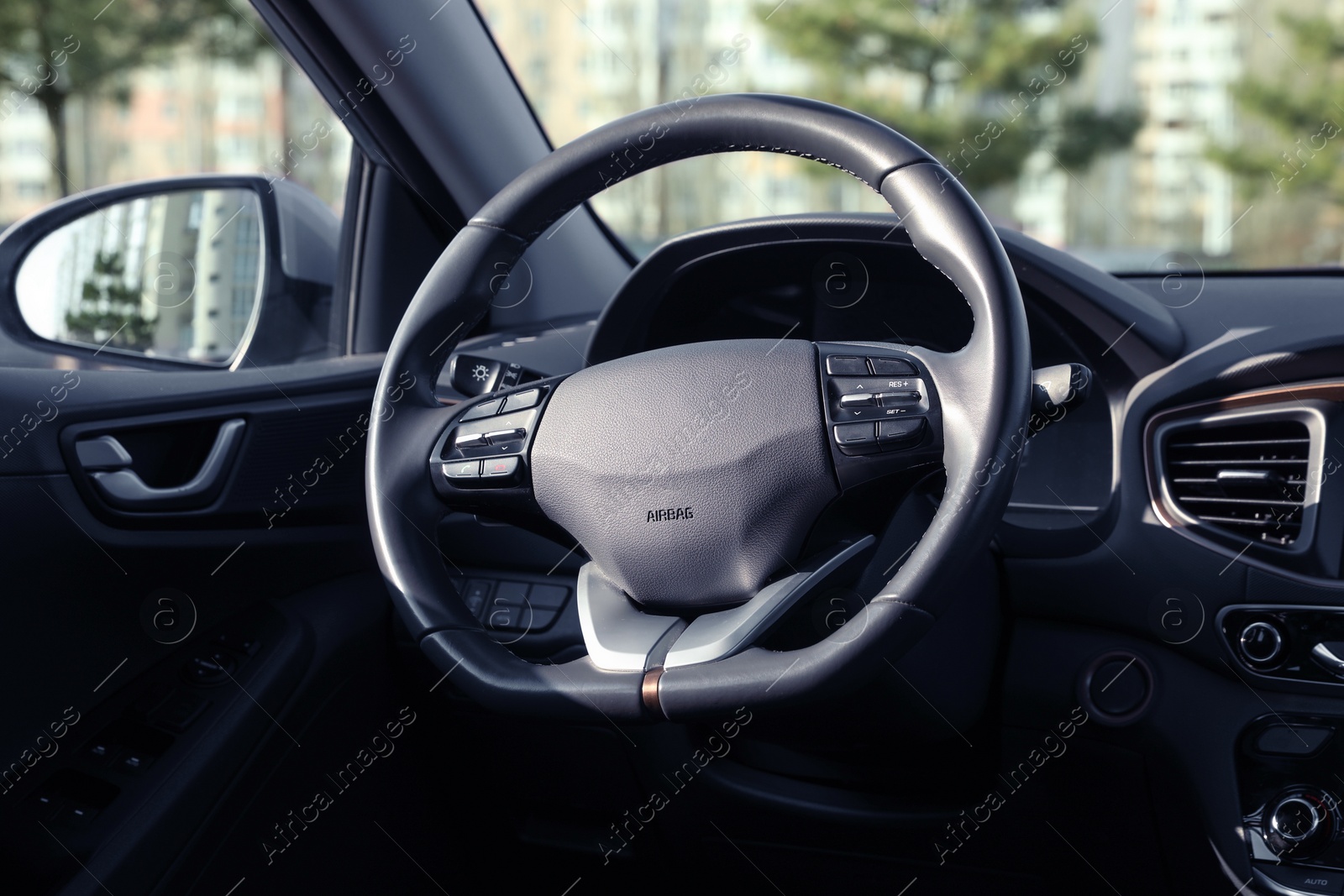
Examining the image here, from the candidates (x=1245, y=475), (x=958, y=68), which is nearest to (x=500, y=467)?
(x=1245, y=475)

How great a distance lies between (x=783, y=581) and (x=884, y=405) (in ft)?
0.68

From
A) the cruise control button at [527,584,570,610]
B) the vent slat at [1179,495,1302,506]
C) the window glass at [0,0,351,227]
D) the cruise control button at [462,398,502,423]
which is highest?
the window glass at [0,0,351,227]

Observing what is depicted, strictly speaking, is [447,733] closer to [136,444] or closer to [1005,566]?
[136,444]

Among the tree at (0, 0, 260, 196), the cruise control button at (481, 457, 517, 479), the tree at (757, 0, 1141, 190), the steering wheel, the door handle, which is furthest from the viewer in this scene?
the tree at (757, 0, 1141, 190)

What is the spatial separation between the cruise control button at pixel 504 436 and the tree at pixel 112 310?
100 cm

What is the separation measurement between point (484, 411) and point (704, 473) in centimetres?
33

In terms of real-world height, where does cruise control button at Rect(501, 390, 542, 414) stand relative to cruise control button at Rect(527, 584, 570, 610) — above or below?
above

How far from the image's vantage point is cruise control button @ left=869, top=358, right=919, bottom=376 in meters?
1.11

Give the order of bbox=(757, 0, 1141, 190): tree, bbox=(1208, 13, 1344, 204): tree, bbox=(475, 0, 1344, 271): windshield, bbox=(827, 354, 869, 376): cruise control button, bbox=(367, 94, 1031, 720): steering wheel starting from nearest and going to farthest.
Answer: bbox=(367, 94, 1031, 720): steering wheel < bbox=(827, 354, 869, 376): cruise control button < bbox=(1208, 13, 1344, 204): tree < bbox=(475, 0, 1344, 271): windshield < bbox=(757, 0, 1141, 190): tree

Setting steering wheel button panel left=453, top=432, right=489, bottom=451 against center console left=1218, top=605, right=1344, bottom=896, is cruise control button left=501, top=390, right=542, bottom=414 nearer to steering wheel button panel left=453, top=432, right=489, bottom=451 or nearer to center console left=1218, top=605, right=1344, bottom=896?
steering wheel button panel left=453, top=432, right=489, bottom=451

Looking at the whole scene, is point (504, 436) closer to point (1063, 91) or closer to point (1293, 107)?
point (1293, 107)

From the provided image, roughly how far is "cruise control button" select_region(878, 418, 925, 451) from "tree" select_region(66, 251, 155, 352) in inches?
57.3

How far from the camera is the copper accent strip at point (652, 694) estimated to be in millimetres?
1024

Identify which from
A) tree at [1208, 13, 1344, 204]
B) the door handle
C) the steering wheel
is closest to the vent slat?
the steering wheel
